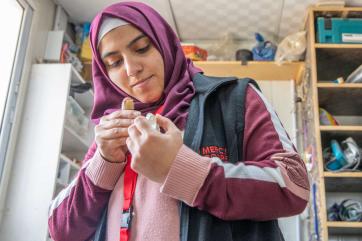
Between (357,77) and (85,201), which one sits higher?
(357,77)

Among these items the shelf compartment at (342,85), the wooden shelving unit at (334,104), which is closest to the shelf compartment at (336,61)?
the wooden shelving unit at (334,104)

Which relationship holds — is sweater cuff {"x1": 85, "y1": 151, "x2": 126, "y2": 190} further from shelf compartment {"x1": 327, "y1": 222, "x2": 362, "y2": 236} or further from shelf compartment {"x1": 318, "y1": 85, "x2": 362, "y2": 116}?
shelf compartment {"x1": 318, "y1": 85, "x2": 362, "y2": 116}

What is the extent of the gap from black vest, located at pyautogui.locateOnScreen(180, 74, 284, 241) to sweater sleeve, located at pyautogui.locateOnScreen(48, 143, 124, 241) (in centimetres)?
15

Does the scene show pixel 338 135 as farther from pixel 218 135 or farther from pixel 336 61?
pixel 218 135

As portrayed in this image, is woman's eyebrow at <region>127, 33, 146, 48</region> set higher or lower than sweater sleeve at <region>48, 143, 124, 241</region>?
higher

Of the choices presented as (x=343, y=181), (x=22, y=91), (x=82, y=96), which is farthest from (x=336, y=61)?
(x=22, y=91)

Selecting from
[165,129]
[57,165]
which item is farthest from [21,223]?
[165,129]

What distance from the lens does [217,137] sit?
0.60 meters

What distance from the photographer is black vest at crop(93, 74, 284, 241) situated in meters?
0.54

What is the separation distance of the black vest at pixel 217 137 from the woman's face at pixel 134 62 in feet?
0.26

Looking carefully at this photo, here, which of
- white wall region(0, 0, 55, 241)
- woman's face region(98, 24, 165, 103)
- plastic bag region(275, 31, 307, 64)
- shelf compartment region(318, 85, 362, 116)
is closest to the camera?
woman's face region(98, 24, 165, 103)

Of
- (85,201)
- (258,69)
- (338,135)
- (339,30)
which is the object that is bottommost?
(85,201)

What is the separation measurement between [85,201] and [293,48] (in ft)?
6.23

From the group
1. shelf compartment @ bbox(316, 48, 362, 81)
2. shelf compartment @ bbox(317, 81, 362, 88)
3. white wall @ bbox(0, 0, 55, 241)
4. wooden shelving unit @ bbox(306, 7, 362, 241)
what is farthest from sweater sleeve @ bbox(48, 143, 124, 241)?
shelf compartment @ bbox(316, 48, 362, 81)
